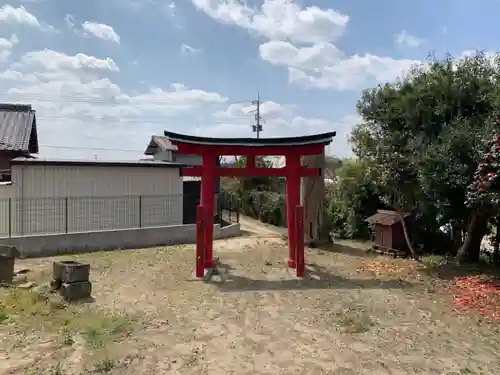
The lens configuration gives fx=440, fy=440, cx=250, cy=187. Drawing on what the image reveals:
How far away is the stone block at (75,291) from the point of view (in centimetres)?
711

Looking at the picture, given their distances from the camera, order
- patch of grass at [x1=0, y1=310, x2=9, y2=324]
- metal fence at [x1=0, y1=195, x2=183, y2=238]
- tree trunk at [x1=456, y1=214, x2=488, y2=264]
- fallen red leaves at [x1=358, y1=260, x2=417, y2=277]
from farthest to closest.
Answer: metal fence at [x1=0, y1=195, x2=183, y2=238]
tree trunk at [x1=456, y1=214, x2=488, y2=264]
fallen red leaves at [x1=358, y1=260, x2=417, y2=277]
patch of grass at [x1=0, y1=310, x2=9, y2=324]

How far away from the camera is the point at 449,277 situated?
9.08 meters

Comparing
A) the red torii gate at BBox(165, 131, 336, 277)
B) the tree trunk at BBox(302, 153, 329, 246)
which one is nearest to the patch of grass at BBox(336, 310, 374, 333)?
the red torii gate at BBox(165, 131, 336, 277)

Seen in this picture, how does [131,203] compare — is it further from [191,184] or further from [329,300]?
[329,300]

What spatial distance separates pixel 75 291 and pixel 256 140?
178 inches

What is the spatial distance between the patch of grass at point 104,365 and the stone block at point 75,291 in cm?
279

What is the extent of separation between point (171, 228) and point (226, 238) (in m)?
2.14

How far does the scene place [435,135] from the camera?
9508 mm

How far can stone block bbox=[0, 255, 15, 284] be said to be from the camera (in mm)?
8133

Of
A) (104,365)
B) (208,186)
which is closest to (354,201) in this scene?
(208,186)

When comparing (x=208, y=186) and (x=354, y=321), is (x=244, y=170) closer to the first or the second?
(x=208, y=186)

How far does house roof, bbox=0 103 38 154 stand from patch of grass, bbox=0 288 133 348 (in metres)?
12.1

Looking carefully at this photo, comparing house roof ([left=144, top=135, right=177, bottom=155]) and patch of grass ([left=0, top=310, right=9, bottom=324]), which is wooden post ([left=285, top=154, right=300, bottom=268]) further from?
house roof ([left=144, top=135, right=177, bottom=155])

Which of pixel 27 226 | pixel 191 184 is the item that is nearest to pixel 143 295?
pixel 27 226
